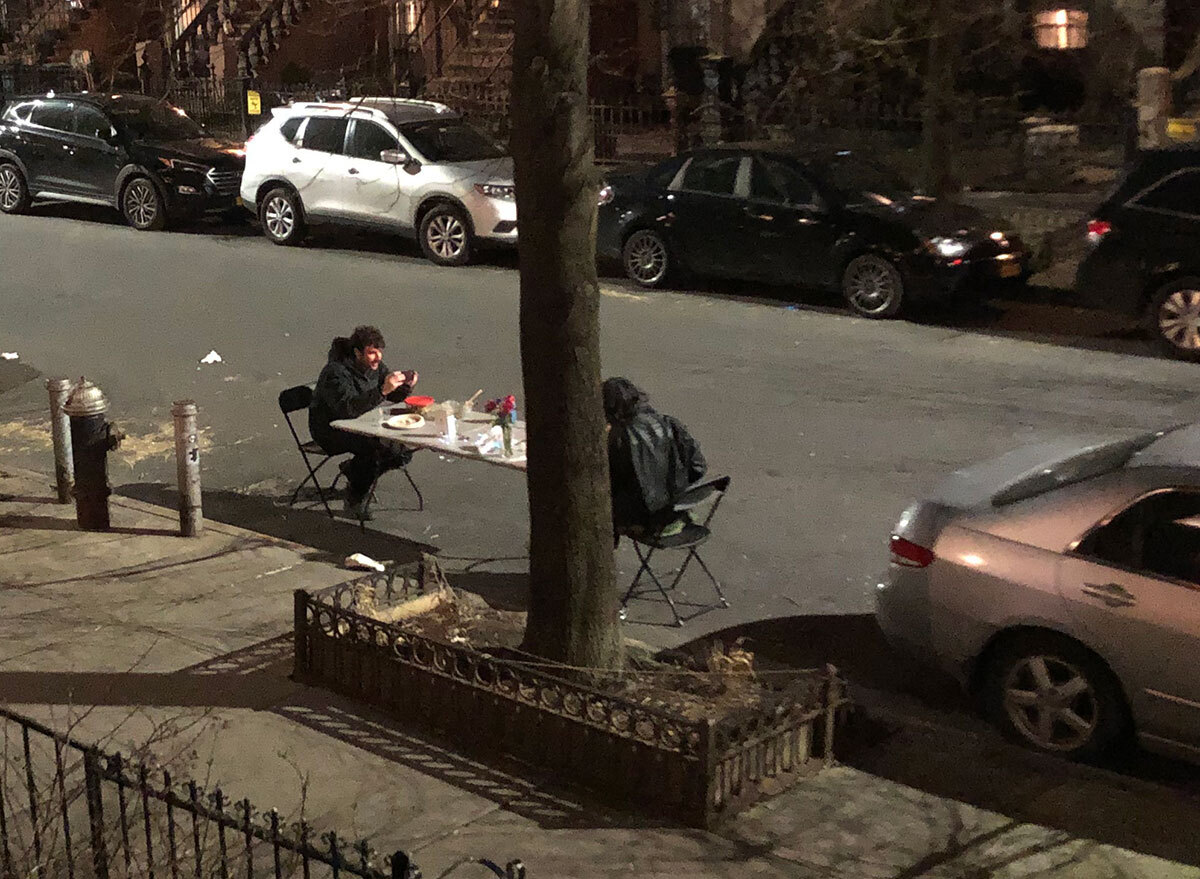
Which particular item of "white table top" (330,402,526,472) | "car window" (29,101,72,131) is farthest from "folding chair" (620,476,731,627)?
"car window" (29,101,72,131)

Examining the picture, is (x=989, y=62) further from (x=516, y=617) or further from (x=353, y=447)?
(x=516, y=617)

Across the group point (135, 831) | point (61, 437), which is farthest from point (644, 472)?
point (61, 437)

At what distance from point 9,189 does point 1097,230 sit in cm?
1549

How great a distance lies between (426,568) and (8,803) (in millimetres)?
2278

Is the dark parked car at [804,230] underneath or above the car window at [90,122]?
underneath

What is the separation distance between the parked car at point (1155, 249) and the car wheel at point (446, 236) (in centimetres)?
696

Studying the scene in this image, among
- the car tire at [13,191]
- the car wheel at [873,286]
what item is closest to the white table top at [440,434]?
the car wheel at [873,286]

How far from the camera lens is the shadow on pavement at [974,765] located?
541cm

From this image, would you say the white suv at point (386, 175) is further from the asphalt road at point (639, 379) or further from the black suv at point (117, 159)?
the black suv at point (117, 159)

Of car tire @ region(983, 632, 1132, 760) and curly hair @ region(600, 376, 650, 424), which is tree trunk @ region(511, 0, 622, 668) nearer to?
curly hair @ region(600, 376, 650, 424)

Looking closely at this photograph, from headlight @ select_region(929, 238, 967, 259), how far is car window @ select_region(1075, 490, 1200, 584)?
8.50 m

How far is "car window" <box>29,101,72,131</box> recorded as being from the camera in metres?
21.2

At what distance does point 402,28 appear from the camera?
24.8 m

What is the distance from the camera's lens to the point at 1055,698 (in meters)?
5.95
